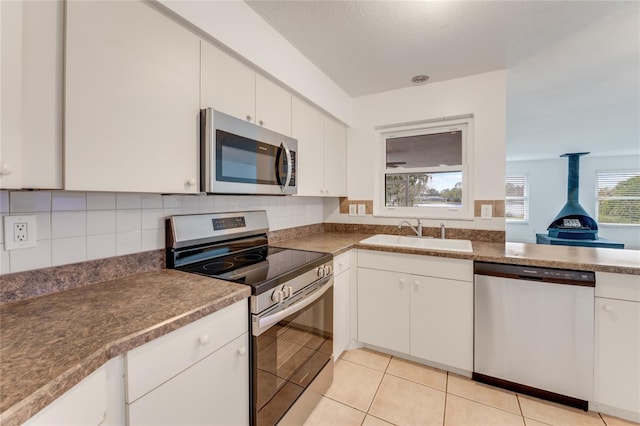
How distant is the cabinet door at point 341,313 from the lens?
200 centimetres

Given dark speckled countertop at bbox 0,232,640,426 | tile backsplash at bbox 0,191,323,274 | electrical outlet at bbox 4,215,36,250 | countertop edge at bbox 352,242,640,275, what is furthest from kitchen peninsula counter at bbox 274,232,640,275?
electrical outlet at bbox 4,215,36,250

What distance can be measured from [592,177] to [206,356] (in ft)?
29.4

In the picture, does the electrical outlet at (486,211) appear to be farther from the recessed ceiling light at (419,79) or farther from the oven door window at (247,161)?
the oven door window at (247,161)

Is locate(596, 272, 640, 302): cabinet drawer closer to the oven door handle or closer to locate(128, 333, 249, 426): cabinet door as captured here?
the oven door handle

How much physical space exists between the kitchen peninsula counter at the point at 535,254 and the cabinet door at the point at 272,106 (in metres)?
0.88

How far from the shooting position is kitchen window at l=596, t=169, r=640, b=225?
6.29m

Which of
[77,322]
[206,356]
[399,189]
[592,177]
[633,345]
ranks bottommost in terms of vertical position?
[633,345]

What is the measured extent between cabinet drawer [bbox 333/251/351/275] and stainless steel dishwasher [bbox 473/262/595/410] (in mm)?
883

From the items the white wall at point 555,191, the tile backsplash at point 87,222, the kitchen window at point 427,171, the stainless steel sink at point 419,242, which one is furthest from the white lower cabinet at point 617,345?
the white wall at point 555,191

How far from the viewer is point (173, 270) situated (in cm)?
139

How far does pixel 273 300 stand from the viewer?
123 centimetres

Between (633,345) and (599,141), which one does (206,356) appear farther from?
(599,141)

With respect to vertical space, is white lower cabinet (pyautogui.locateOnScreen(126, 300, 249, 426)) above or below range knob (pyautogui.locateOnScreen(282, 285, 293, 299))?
below

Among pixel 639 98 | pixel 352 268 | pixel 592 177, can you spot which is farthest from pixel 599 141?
pixel 352 268
